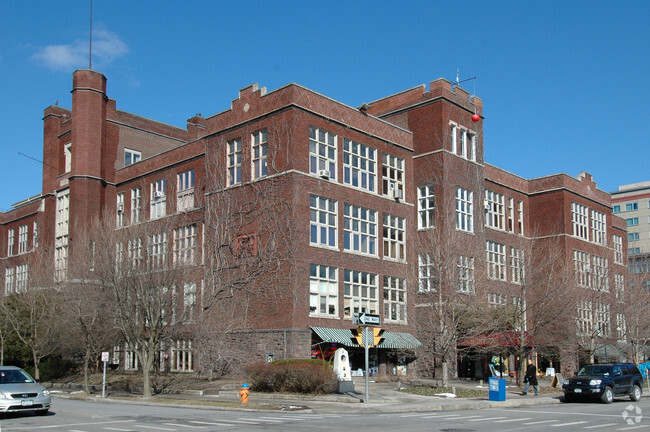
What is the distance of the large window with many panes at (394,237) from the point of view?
43.3 m

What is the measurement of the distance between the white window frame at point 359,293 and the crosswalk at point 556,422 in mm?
17583

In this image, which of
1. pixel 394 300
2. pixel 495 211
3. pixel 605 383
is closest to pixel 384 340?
pixel 394 300

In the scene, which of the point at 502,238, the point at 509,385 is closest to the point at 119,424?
the point at 509,385

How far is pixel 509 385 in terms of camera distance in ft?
137

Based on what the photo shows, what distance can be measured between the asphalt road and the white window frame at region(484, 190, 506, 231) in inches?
1126

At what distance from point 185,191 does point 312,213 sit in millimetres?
12613

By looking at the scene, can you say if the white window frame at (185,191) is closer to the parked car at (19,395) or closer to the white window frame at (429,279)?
the white window frame at (429,279)

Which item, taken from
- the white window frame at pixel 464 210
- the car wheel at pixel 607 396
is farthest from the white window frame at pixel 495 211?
the car wheel at pixel 607 396

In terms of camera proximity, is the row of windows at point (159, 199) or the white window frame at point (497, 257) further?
the white window frame at point (497, 257)

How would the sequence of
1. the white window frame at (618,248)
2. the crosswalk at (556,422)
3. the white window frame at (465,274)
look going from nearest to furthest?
the crosswalk at (556,422) < the white window frame at (465,274) < the white window frame at (618,248)

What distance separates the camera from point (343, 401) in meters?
27.5

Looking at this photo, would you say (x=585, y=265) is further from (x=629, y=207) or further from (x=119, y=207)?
(x=629, y=207)

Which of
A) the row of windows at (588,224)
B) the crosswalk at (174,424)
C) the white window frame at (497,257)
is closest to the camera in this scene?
the crosswalk at (174,424)

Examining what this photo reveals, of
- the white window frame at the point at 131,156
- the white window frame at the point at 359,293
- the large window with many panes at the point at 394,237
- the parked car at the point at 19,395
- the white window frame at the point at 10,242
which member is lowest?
the parked car at the point at 19,395
